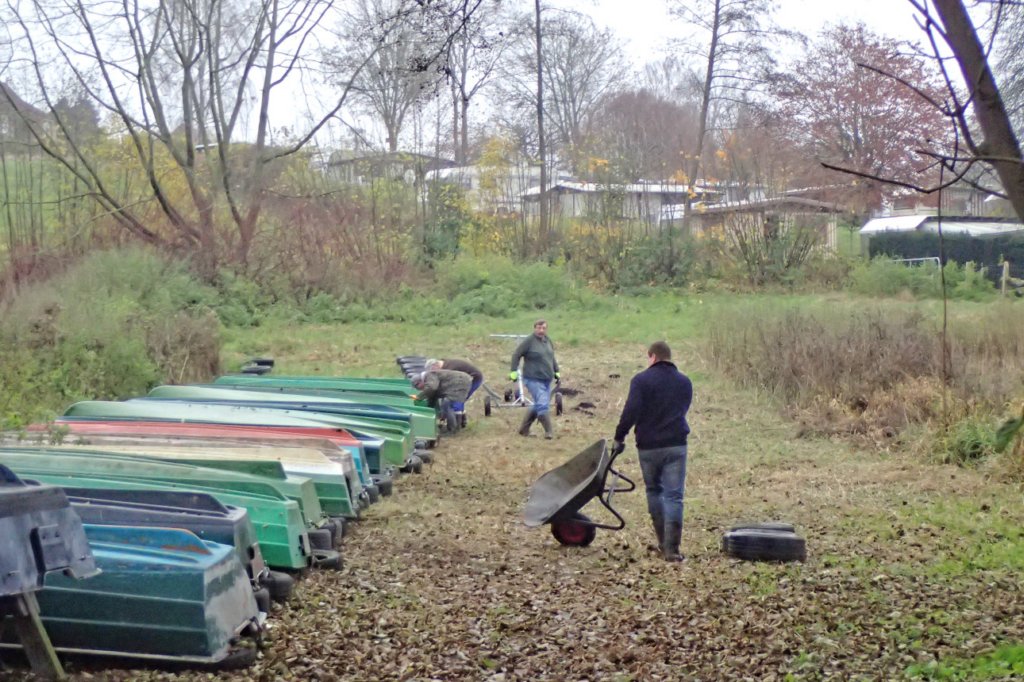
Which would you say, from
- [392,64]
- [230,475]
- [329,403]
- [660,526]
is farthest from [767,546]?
[392,64]

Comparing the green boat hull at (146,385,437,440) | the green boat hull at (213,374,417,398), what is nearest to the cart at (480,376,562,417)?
the green boat hull at (213,374,417,398)

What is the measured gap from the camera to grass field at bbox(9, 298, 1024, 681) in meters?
7.00

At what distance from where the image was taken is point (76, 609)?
258 inches

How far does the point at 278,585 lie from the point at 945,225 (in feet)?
138

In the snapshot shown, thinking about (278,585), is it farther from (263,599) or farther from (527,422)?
(527,422)

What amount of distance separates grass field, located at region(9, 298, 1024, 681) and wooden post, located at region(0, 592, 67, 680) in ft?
1.00

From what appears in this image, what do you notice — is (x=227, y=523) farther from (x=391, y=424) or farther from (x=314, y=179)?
(x=314, y=179)

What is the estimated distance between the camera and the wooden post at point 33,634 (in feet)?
19.5

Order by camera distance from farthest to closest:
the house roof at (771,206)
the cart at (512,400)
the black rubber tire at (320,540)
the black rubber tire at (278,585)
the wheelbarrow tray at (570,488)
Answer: the house roof at (771,206) < the cart at (512,400) < the wheelbarrow tray at (570,488) < the black rubber tire at (320,540) < the black rubber tire at (278,585)

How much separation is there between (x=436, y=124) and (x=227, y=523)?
102ft

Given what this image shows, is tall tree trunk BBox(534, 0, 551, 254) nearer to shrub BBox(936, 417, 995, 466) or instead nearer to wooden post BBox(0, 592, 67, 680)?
shrub BBox(936, 417, 995, 466)

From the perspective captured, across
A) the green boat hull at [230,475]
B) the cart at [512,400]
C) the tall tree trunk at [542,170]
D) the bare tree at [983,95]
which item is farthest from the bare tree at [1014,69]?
the tall tree trunk at [542,170]

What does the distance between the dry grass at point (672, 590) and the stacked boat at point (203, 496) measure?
0.22m

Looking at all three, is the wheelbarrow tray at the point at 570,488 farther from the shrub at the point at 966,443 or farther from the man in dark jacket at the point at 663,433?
the shrub at the point at 966,443
